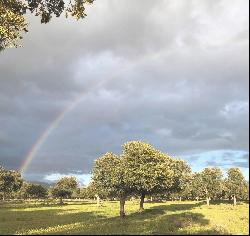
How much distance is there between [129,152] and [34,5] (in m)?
43.1

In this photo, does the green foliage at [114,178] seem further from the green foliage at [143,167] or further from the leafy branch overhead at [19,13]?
the leafy branch overhead at [19,13]

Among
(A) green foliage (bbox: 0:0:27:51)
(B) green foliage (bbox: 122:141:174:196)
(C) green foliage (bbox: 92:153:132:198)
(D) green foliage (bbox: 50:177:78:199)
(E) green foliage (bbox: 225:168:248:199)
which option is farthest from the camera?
(D) green foliage (bbox: 50:177:78:199)

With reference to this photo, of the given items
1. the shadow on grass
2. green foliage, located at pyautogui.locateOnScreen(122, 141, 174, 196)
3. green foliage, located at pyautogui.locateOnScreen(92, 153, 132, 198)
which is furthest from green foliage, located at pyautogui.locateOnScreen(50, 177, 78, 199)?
the shadow on grass

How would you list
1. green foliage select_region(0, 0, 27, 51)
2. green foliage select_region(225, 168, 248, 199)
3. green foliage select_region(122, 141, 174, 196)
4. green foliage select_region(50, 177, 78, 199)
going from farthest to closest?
green foliage select_region(50, 177, 78, 199) < green foliage select_region(225, 168, 248, 199) < green foliage select_region(122, 141, 174, 196) < green foliage select_region(0, 0, 27, 51)

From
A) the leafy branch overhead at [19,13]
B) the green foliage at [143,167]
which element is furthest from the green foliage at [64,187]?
the leafy branch overhead at [19,13]

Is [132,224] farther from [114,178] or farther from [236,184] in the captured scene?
[236,184]

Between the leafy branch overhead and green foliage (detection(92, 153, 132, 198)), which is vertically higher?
the leafy branch overhead

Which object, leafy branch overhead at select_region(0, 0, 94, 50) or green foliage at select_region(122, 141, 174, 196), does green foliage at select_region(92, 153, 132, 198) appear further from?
leafy branch overhead at select_region(0, 0, 94, 50)

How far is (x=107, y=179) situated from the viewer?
70.2 meters

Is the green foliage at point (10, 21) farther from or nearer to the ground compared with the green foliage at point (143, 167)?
farther from the ground

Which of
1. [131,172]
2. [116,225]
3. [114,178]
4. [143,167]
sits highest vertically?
[143,167]

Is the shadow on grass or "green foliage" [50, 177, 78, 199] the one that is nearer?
the shadow on grass

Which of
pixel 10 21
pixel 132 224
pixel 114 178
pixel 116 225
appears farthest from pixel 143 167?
pixel 10 21

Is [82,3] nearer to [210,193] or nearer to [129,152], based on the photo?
[129,152]
